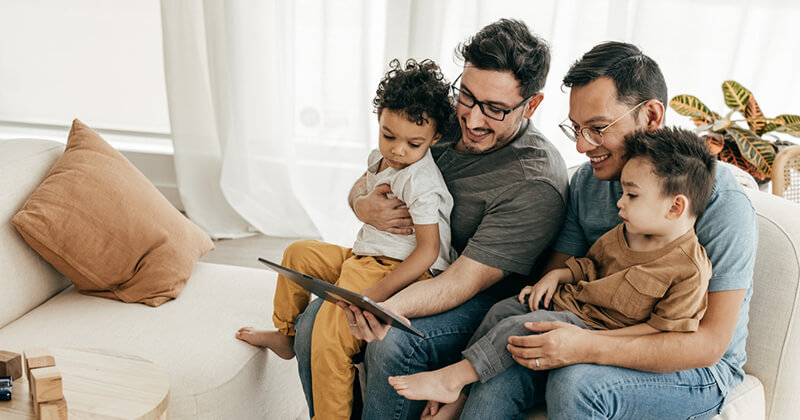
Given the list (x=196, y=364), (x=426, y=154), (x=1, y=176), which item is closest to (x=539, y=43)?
(x=426, y=154)

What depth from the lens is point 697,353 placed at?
133 centimetres

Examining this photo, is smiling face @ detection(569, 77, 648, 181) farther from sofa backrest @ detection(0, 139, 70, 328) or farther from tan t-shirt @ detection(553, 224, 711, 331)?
sofa backrest @ detection(0, 139, 70, 328)

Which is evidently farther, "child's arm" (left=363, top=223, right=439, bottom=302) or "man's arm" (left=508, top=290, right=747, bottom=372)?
"child's arm" (left=363, top=223, right=439, bottom=302)

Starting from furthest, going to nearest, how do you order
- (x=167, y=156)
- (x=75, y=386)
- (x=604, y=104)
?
(x=167, y=156) < (x=604, y=104) < (x=75, y=386)

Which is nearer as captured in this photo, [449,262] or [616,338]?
[616,338]

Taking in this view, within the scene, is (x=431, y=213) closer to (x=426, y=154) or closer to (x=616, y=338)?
(x=426, y=154)

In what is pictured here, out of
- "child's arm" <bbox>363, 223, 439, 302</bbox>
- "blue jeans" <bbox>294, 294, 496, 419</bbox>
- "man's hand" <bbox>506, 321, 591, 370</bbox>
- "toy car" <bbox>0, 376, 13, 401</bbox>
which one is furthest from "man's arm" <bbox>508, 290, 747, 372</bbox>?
"toy car" <bbox>0, 376, 13, 401</bbox>

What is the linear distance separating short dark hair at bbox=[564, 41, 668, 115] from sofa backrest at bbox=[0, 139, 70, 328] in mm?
1601

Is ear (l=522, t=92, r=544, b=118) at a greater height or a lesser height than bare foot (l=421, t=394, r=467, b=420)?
greater

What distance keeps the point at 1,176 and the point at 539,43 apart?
1.59m

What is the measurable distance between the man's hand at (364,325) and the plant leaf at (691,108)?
70.5 inches

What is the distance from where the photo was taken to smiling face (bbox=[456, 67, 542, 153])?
1.63 m

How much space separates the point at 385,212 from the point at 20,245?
1049 mm

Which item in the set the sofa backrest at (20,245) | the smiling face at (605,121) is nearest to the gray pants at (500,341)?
the smiling face at (605,121)
